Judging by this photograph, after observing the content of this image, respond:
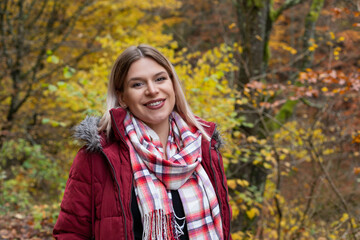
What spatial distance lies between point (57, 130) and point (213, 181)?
26.4 feet

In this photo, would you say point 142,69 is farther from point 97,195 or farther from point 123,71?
point 97,195

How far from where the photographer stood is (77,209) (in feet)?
6.17

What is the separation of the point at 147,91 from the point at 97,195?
0.64 metres

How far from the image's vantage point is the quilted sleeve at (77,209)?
1886mm

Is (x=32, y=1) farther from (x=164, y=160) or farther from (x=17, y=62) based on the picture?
(x=164, y=160)

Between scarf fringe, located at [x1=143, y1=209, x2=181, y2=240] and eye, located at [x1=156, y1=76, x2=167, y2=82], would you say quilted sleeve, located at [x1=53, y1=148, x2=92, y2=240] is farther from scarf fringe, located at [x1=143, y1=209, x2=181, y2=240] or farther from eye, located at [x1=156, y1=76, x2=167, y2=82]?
eye, located at [x1=156, y1=76, x2=167, y2=82]

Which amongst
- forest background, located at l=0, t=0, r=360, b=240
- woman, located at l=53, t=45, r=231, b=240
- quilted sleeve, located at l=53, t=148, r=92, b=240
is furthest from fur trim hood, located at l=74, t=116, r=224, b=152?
forest background, located at l=0, t=0, r=360, b=240

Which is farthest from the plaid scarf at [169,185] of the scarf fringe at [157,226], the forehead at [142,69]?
the forehead at [142,69]

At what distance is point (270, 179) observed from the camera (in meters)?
7.54

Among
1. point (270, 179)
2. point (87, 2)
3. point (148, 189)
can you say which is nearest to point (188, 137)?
point (148, 189)

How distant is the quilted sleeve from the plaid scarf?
260 mm

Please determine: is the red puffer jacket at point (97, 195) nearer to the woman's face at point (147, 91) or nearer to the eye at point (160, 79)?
the woman's face at point (147, 91)

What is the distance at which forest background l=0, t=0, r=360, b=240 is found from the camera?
204 inches

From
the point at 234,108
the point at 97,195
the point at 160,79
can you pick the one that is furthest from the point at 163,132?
the point at 234,108
